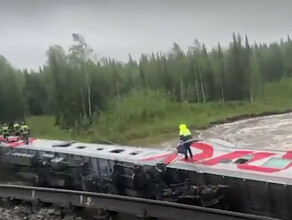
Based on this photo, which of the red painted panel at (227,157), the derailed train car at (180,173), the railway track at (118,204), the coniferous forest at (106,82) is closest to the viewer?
the railway track at (118,204)

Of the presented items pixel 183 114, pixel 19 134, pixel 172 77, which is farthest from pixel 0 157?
pixel 172 77

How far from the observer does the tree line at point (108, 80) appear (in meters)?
43.1

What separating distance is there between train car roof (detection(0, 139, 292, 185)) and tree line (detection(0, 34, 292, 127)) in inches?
1103

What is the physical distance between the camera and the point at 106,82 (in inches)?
1860

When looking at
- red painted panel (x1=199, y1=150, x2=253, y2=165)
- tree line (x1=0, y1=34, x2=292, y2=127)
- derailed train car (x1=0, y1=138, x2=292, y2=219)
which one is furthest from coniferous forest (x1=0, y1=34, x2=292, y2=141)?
red painted panel (x1=199, y1=150, x2=253, y2=165)

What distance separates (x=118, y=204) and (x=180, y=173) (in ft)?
5.09

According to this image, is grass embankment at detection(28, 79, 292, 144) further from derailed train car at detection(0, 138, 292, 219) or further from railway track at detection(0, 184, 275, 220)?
railway track at detection(0, 184, 275, 220)

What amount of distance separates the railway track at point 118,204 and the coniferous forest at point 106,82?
2851 cm

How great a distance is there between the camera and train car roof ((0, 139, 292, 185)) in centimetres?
891

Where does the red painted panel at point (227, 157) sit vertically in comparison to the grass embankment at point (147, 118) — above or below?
above

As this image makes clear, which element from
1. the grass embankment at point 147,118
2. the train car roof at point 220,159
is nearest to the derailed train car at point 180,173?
the train car roof at point 220,159

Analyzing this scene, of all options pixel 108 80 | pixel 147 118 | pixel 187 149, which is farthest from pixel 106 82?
pixel 187 149

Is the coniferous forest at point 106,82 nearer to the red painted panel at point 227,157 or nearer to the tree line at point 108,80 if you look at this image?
the tree line at point 108,80

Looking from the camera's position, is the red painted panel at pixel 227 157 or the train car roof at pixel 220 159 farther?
the red painted panel at pixel 227 157
